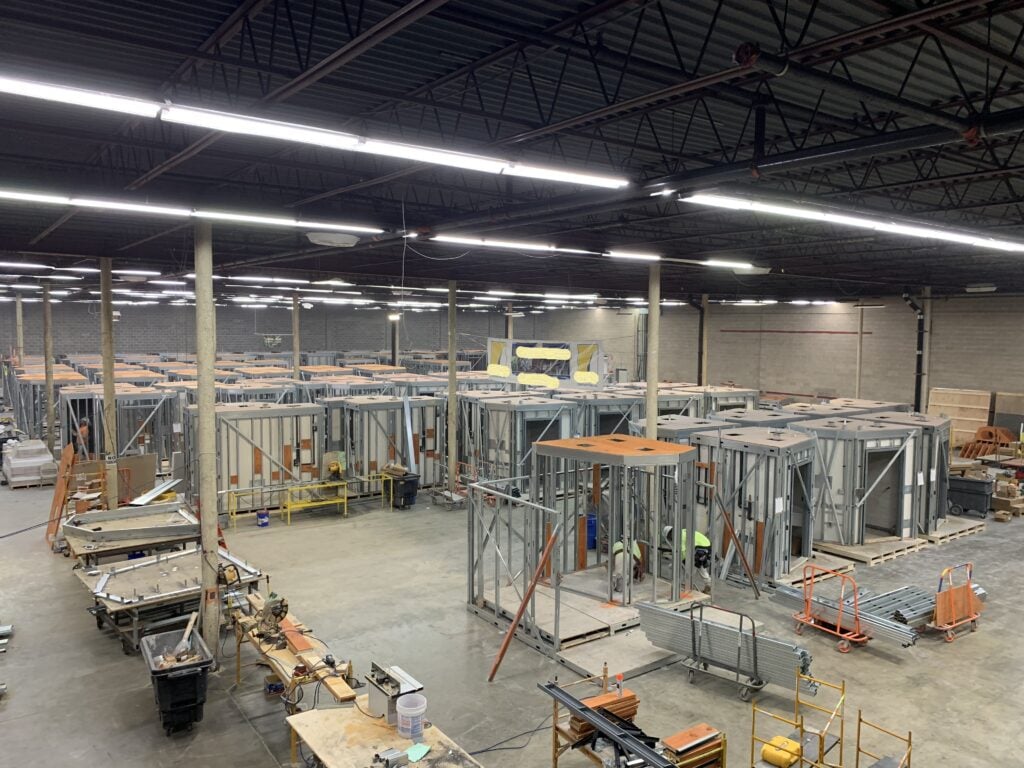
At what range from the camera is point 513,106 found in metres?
9.73

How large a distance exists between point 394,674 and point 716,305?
37.2m

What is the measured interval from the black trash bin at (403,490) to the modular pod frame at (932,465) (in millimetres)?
12150

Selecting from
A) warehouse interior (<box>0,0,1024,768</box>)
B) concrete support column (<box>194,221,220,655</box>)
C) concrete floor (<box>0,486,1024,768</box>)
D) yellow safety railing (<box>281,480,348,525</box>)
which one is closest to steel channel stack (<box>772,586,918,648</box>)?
warehouse interior (<box>0,0,1024,768</box>)

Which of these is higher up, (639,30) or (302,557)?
(639,30)

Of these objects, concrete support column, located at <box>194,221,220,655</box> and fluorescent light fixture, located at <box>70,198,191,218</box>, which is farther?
concrete support column, located at <box>194,221,220,655</box>

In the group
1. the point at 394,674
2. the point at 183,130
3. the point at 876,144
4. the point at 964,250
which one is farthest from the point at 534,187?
the point at 964,250

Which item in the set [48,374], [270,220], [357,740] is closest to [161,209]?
[270,220]

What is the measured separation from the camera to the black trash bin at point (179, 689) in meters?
8.21

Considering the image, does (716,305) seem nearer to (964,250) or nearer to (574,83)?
(964,250)

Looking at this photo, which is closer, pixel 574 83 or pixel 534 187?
pixel 574 83

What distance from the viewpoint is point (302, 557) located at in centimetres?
1509

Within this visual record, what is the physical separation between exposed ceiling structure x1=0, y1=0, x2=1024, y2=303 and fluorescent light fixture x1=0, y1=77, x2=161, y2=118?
209mm

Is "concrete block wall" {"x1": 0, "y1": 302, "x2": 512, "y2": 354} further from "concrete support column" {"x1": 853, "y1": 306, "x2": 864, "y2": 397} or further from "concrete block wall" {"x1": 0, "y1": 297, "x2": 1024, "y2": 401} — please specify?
"concrete support column" {"x1": 853, "y1": 306, "x2": 864, "y2": 397}

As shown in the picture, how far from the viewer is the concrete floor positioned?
27.1 ft
